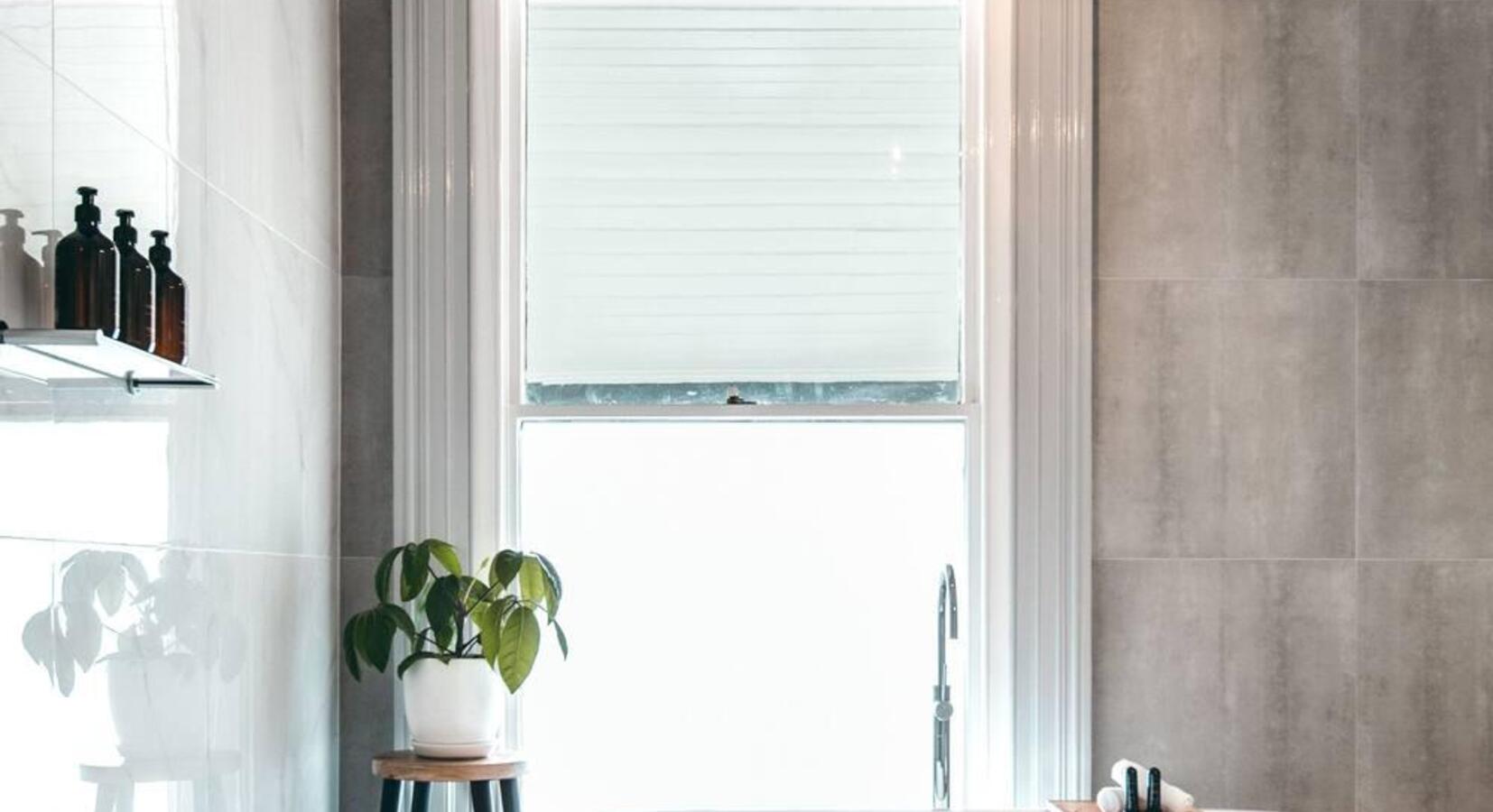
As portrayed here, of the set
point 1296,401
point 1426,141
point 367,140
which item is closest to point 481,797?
point 367,140

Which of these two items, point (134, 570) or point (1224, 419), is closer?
point (134, 570)

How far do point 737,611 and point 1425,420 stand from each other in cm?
134

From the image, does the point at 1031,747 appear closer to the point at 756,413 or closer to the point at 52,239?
the point at 756,413

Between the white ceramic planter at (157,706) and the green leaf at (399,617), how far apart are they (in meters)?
0.62

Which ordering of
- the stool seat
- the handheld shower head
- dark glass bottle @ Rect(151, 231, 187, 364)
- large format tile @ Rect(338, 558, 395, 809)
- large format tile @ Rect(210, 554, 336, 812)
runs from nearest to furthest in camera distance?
dark glass bottle @ Rect(151, 231, 187, 364)
large format tile @ Rect(210, 554, 336, 812)
the stool seat
the handheld shower head
large format tile @ Rect(338, 558, 395, 809)

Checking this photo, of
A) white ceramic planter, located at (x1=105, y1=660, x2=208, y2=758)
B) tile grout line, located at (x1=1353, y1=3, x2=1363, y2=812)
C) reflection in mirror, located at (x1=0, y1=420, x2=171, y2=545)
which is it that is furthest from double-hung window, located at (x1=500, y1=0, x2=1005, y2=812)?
reflection in mirror, located at (x1=0, y1=420, x2=171, y2=545)

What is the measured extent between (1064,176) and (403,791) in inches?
65.9

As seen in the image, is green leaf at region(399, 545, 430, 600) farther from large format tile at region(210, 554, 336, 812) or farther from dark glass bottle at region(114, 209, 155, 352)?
dark glass bottle at region(114, 209, 155, 352)

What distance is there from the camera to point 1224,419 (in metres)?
3.51

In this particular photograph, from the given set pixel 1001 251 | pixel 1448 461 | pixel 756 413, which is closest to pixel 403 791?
pixel 756 413

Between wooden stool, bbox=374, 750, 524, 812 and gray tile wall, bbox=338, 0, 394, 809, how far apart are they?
20 cm

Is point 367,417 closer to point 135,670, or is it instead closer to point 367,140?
point 367,140

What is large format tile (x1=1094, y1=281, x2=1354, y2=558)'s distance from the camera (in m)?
3.51

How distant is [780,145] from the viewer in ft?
11.8
